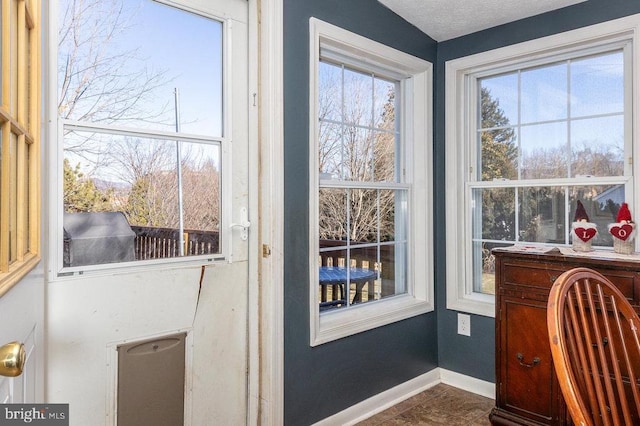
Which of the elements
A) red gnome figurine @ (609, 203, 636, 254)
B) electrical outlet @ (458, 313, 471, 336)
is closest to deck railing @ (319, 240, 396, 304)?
electrical outlet @ (458, 313, 471, 336)

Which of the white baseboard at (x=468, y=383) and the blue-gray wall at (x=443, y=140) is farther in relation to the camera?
the white baseboard at (x=468, y=383)

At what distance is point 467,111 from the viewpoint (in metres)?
2.96

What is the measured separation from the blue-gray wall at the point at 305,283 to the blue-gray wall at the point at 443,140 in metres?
0.64

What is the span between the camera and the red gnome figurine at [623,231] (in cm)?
212

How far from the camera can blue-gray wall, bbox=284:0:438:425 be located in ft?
6.91

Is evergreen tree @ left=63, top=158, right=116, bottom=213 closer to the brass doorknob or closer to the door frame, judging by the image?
the door frame

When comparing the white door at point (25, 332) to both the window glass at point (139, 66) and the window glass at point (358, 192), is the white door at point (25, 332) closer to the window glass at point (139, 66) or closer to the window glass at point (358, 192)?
the window glass at point (139, 66)

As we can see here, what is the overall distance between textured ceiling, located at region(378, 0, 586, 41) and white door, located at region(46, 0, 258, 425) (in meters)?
1.13

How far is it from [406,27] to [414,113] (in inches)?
22.1

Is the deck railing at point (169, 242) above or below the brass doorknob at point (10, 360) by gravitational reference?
above

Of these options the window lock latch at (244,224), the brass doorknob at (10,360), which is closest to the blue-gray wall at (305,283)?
the window lock latch at (244,224)

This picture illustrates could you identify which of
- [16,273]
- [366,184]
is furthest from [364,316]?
[16,273]

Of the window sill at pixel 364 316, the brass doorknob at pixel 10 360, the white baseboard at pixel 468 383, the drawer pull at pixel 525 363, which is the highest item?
the brass doorknob at pixel 10 360

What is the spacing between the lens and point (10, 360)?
2.31 feet
